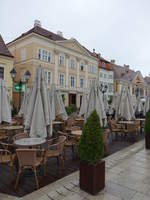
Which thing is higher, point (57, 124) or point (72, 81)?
point (72, 81)

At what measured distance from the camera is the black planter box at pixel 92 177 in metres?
3.35

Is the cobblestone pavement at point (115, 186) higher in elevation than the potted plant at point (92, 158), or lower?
lower

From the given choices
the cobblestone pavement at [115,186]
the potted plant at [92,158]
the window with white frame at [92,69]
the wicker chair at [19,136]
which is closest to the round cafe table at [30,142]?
the wicker chair at [19,136]

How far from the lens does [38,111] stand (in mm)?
4824

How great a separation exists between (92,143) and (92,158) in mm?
311

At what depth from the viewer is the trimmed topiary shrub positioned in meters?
3.43

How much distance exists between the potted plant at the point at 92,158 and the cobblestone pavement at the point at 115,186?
0.62 ft

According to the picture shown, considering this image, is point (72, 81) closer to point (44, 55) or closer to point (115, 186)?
point (44, 55)

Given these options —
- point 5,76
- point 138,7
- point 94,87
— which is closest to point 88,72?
point 5,76

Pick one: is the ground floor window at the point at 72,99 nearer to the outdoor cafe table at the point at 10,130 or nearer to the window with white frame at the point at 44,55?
the window with white frame at the point at 44,55

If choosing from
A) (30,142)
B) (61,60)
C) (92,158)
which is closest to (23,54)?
(61,60)

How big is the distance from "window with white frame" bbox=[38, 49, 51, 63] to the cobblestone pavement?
20.8m

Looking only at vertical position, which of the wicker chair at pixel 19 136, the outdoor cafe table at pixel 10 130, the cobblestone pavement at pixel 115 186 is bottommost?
the cobblestone pavement at pixel 115 186

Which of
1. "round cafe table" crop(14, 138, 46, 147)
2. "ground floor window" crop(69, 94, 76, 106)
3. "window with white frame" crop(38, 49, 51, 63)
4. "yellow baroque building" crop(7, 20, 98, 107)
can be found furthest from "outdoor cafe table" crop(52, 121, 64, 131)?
"ground floor window" crop(69, 94, 76, 106)
